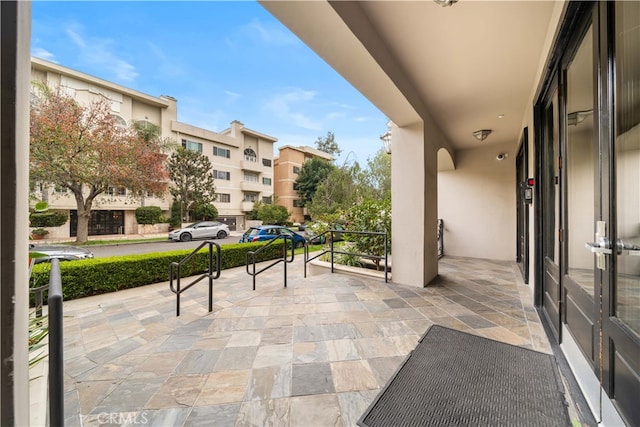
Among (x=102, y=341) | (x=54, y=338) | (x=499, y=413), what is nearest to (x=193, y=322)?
(x=102, y=341)

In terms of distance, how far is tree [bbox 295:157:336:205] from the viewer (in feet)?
78.2

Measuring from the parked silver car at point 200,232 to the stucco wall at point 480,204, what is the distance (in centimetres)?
1260

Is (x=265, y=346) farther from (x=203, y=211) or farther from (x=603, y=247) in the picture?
(x=203, y=211)

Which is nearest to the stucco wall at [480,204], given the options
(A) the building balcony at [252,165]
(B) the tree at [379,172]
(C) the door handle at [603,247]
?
(C) the door handle at [603,247]

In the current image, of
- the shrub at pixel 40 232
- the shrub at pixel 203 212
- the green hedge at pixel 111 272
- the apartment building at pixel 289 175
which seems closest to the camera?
the green hedge at pixel 111 272

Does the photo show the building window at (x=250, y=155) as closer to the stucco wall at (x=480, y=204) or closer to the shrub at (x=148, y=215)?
the shrub at (x=148, y=215)

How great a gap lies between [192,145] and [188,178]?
114 inches

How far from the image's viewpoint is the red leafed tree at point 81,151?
8.58 metres

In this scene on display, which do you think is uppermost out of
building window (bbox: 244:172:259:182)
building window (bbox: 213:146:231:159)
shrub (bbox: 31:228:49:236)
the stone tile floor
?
building window (bbox: 213:146:231:159)

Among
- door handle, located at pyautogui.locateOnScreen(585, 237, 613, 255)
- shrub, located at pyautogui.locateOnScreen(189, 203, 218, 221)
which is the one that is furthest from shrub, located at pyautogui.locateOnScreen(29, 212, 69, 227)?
door handle, located at pyautogui.locateOnScreen(585, 237, 613, 255)

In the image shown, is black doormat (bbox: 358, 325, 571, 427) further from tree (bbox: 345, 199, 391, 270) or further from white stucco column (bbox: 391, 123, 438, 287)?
tree (bbox: 345, 199, 391, 270)

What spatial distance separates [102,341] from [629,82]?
13.3 ft

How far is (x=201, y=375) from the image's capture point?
5.68 feet

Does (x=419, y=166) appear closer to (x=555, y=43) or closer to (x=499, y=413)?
(x=555, y=43)
